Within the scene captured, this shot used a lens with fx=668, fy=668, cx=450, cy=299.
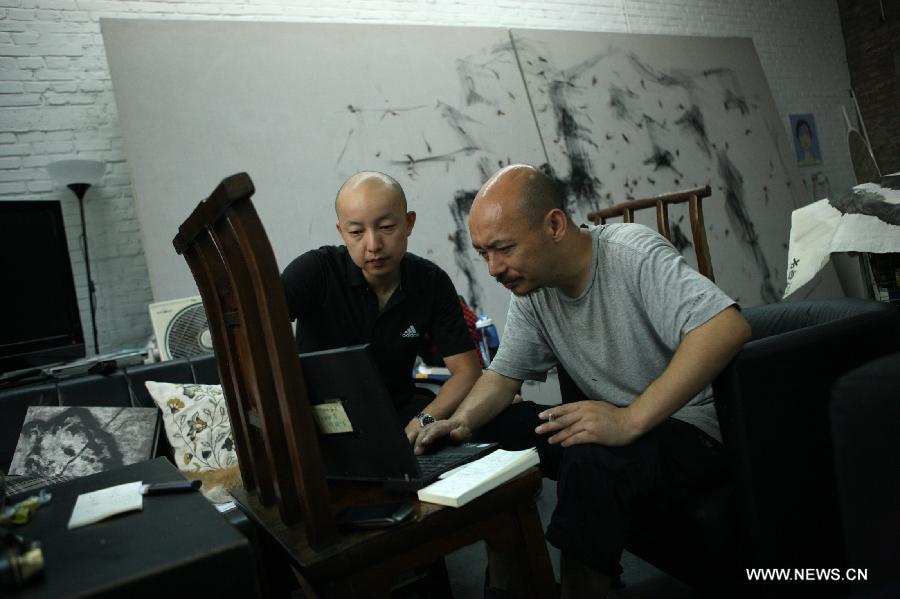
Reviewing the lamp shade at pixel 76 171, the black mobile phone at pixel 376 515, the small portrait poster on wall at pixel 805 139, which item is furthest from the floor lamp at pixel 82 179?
the small portrait poster on wall at pixel 805 139

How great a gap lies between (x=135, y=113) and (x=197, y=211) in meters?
2.33

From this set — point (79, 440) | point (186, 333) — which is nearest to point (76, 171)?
point (186, 333)

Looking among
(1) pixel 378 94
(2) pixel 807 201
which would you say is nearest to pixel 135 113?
(1) pixel 378 94

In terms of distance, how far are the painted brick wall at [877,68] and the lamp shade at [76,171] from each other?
24.3 ft

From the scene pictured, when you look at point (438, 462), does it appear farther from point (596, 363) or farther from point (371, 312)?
point (371, 312)

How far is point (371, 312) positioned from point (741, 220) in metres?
4.13

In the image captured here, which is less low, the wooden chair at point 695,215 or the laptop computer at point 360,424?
the wooden chair at point 695,215

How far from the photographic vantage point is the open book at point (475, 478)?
1.07 meters

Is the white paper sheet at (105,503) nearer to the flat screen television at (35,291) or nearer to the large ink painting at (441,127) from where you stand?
the flat screen television at (35,291)

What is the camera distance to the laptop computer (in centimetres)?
108

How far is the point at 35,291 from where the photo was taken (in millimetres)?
2688

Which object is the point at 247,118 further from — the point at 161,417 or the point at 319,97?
the point at 161,417

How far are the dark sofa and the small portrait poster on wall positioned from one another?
622cm

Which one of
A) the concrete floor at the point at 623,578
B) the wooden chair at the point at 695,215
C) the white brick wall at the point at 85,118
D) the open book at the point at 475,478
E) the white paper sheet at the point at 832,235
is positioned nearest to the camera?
the open book at the point at 475,478
